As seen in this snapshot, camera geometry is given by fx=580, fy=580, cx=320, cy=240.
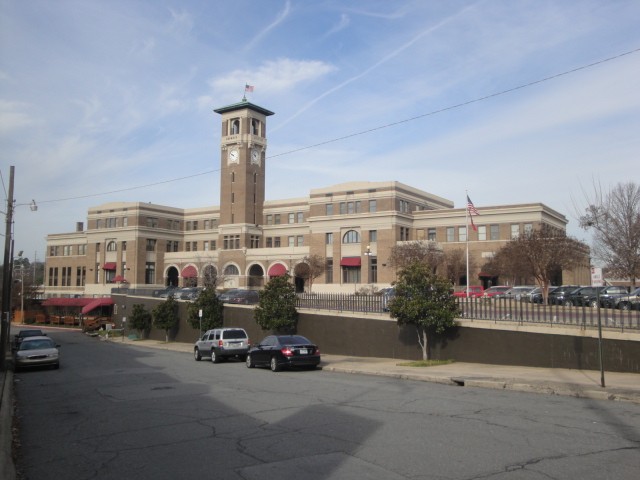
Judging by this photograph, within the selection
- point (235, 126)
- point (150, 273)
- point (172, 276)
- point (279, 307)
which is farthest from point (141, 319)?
point (235, 126)

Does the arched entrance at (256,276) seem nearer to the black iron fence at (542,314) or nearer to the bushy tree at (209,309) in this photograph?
the bushy tree at (209,309)

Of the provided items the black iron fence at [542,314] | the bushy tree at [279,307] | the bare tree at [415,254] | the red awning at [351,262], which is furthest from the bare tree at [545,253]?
the red awning at [351,262]

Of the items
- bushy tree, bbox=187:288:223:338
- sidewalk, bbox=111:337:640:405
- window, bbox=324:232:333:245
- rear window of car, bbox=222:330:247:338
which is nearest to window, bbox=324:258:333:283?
window, bbox=324:232:333:245

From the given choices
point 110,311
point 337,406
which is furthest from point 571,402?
point 110,311

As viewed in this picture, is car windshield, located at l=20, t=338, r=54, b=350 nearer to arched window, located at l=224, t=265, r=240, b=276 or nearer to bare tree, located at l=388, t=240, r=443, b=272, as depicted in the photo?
bare tree, located at l=388, t=240, r=443, b=272

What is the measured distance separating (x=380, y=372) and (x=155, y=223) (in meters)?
81.6

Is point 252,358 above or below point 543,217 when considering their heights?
below

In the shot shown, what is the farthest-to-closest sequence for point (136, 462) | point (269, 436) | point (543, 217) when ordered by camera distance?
point (543, 217) < point (269, 436) < point (136, 462)

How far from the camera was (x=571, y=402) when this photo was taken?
12711mm

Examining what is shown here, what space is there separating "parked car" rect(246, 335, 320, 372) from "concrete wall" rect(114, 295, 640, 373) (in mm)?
4614

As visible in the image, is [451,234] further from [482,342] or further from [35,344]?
[35,344]

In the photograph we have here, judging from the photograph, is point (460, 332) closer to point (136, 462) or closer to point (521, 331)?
point (521, 331)

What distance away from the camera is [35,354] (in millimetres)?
26344

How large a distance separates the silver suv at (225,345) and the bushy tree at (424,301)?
8.53 meters
